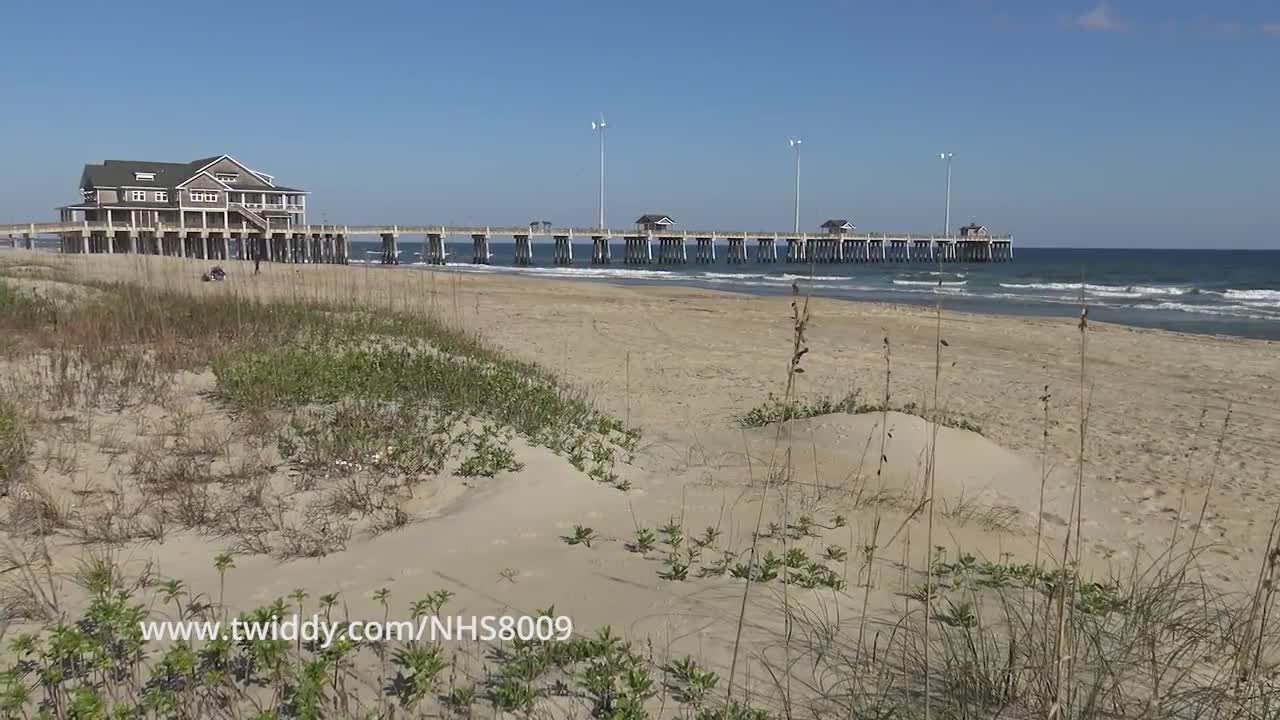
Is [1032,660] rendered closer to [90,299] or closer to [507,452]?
[507,452]

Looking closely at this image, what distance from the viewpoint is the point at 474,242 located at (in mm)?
66875

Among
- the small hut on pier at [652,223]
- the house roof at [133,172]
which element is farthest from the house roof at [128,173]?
the small hut on pier at [652,223]

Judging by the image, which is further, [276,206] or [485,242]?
[485,242]

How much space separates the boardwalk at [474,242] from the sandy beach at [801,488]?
17.8 metres

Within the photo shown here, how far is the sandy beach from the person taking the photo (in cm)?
360

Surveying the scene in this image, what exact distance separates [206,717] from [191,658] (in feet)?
0.64

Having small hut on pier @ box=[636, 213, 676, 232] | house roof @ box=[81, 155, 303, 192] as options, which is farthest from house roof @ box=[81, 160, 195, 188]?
small hut on pier @ box=[636, 213, 676, 232]

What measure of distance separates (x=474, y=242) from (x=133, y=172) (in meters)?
23.7

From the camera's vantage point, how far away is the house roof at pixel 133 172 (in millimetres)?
51594

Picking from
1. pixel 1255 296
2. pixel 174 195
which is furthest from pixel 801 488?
pixel 174 195

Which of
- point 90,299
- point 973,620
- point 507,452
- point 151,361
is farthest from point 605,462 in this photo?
point 90,299

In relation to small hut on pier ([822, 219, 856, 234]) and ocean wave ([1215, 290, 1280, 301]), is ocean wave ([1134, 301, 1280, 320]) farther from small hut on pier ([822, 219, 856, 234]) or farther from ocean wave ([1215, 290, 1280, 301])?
small hut on pier ([822, 219, 856, 234])

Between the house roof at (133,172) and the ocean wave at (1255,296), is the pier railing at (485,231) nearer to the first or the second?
the house roof at (133,172)

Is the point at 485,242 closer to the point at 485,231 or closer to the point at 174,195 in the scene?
the point at 485,231
